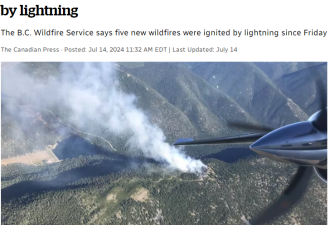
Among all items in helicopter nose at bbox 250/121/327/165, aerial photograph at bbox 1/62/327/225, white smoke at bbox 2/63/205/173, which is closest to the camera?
helicopter nose at bbox 250/121/327/165

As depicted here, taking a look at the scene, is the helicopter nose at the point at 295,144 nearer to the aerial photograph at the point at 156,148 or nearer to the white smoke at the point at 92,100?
the aerial photograph at the point at 156,148

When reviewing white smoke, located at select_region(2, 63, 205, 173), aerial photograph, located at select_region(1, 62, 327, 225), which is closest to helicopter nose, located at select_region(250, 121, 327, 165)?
aerial photograph, located at select_region(1, 62, 327, 225)

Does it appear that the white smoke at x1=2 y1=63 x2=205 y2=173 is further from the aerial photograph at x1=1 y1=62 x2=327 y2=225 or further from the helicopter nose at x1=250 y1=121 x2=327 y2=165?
the helicopter nose at x1=250 y1=121 x2=327 y2=165

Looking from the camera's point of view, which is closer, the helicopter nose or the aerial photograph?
the helicopter nose

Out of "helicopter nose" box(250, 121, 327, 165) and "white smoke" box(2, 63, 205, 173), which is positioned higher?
"helicopter nose" box(250, 121, 327, 165)

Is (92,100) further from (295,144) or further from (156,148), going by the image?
(295,144)

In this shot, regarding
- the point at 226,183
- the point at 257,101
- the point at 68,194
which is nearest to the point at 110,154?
the point at 68,194

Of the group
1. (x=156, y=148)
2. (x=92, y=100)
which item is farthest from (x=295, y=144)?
(x=92, y=100)

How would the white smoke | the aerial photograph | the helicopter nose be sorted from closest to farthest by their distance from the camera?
the helicopter nose → the aerial photograph → the white smoke
